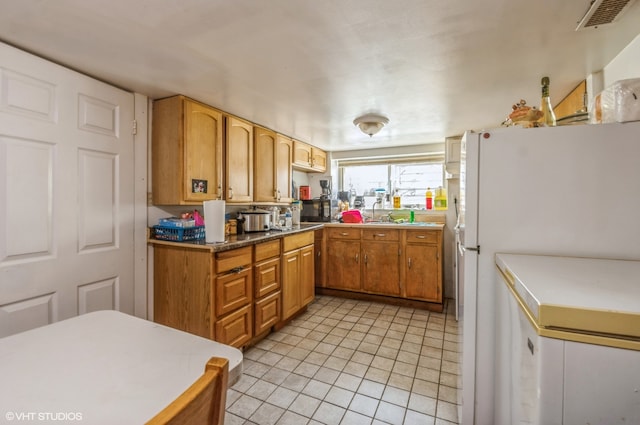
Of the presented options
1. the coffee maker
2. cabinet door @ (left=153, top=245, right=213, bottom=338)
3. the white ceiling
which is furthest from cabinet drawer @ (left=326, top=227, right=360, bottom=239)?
cabinet door @ (left=153, top=245, right=213, bottom=338)

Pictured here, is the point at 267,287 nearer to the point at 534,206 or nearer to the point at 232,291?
the point at 232,291

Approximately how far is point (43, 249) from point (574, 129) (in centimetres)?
260

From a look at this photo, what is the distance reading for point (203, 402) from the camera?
478 millimetres

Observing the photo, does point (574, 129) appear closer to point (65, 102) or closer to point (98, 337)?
point (98, 337)

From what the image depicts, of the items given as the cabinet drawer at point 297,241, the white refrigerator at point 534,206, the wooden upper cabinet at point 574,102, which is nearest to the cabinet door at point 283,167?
the cabinet drawer at point 297,241

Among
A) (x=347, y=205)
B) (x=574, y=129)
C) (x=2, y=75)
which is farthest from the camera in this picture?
(x=347, y=205)

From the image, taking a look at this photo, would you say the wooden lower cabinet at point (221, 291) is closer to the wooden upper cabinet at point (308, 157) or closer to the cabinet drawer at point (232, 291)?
the cabinet drawer at point (232, 291)

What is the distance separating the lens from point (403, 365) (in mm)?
2094

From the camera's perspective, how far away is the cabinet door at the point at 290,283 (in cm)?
268

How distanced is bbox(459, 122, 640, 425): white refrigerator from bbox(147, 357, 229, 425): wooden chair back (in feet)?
3.89

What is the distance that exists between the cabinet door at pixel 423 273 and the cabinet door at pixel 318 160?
1687 millimetres

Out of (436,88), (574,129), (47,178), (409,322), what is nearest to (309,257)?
(409,322)

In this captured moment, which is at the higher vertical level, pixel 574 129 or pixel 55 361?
pixel 574 129

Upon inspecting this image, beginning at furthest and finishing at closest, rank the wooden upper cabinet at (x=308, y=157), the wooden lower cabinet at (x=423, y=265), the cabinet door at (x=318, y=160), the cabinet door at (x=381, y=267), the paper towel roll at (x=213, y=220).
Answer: the cabinet door at (x=318, y=160) → the wooden upper cabinet at (x=308, y=157) → the cabinet door at (x=381, y=267) → the wooden lower cabinet at (x=423, y=265) → the paper towel roll at (x=213, y=220)
